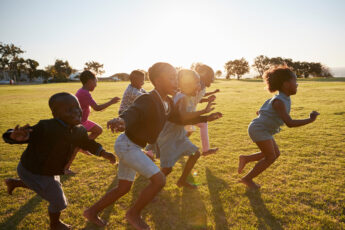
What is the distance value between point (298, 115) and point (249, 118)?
2342mm

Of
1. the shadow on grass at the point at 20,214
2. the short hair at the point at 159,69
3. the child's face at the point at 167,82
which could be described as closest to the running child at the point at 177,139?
the child's face at the point at 167,82

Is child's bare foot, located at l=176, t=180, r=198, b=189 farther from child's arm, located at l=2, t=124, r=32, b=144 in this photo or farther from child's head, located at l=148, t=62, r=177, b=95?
child's arm, located at l=2, t=124, r=32, b=144

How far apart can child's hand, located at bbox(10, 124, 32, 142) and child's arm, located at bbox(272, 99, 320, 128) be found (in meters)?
3.14

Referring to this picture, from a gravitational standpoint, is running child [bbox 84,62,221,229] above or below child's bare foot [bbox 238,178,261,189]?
above


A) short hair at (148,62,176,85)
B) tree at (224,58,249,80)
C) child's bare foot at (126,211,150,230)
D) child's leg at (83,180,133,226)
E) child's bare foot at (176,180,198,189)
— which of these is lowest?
child's bare foot at (176,180,198,189)

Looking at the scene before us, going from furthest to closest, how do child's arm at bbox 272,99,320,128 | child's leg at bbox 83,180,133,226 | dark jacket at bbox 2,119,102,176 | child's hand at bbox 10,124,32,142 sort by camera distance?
child's arm at bbox 272,99,320,128 < child's leg at bbox 83,180,133,226 < dark jacket at bbox 2,119,102,176 < child's hand at bbox 10,124,32,142

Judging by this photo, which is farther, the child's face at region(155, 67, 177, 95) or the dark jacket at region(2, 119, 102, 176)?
the child's face at region(155, 67, 177, 95)

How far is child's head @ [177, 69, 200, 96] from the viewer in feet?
11.0

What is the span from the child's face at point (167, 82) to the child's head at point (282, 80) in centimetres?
181

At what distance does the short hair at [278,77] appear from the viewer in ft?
11.1

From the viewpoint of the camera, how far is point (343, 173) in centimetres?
415

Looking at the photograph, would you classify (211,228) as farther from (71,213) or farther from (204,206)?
(71,213)

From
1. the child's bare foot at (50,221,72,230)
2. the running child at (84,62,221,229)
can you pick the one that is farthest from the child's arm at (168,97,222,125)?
the child's bare foot at (50,221,72,230)

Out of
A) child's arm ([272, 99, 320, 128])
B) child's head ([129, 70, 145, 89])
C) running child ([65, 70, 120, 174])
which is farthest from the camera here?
child's head ([129, 70, 145, 89])
